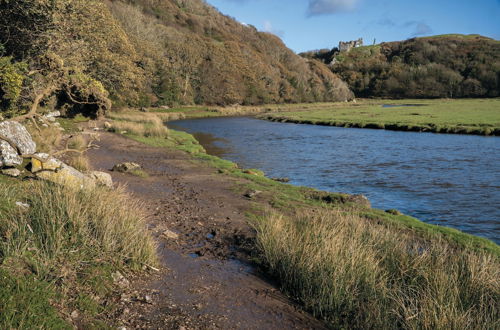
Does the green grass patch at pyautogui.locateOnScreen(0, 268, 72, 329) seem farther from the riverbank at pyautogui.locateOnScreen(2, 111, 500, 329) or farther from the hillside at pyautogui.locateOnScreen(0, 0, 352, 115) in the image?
the hillside at pyautogui.locateOnScreen(0, 0, 352, 115)

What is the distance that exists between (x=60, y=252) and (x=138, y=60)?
4905 cm

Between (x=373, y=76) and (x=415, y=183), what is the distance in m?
169

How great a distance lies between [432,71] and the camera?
159 m

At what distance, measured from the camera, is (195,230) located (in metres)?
10.5

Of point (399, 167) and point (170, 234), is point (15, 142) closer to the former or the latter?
point (170, 234)

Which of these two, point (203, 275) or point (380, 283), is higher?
point (380, 283)

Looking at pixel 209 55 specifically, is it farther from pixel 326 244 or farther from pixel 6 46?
pixel 326 244

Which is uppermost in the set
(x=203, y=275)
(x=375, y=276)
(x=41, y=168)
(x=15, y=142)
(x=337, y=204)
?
(x=15, y=142)

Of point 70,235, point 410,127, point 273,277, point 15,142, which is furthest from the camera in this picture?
point 410,127

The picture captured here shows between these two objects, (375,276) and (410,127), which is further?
(410,127)

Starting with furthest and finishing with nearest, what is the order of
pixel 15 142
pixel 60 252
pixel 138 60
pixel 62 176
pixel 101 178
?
pixel 138 60
pixel 15 142
pixel 101 178
pixel 62 176
pixel 60 252

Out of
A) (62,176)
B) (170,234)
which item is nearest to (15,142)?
(62,176)

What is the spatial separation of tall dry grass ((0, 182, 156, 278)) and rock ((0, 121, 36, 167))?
4149 mm

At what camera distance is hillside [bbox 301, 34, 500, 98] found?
141m
